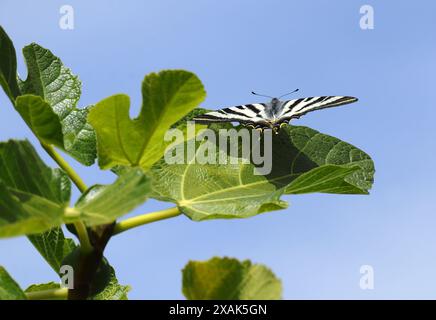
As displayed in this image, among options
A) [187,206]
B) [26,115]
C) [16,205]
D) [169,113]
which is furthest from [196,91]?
[16,205]

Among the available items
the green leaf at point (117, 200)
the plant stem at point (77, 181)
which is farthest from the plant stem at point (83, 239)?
the green leaf at point (117, 200)

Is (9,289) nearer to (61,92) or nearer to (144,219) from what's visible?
(144,219)

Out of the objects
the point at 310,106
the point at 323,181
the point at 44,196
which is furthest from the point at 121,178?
the point at 310,106

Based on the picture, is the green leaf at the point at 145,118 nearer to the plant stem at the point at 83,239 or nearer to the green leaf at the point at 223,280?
the plant stem at the point at 83,239

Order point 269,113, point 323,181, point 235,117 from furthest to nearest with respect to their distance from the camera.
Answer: point 269,113 → point 235,117 → point 323,181

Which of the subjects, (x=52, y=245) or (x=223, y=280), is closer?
(x=223, y=280)

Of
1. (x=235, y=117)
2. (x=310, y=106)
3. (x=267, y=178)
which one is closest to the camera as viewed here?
(x=267, y=178)

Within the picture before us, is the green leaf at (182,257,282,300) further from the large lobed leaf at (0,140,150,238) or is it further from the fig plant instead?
the large lobed leaf at (0,140,150,238)
